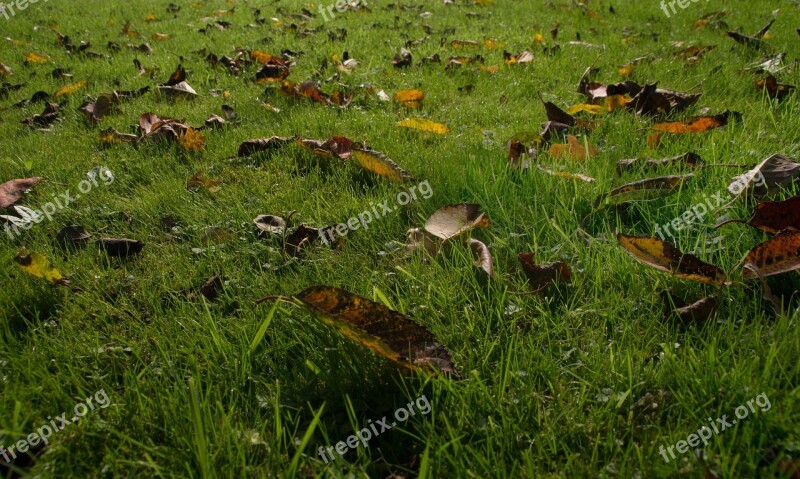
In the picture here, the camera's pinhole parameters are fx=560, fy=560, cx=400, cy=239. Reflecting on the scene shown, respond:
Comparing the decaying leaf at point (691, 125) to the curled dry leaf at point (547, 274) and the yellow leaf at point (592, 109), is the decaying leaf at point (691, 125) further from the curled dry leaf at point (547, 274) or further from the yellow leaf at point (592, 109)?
the curled dry leaf at point (547, 274)

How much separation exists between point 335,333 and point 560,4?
22.1ft

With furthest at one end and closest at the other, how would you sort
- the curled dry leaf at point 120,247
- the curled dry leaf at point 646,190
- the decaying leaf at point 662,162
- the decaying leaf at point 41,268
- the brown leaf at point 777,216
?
the decaying leaf at point 662,162
the curled dry leaf at point 120,247
the curled dry leaf at point 646,190
the decaying leaf at point 41,268
the brown leaf at point 777,216

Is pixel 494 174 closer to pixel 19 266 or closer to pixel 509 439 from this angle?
pixel 509 439

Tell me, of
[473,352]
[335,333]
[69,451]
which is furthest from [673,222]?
[69,451]

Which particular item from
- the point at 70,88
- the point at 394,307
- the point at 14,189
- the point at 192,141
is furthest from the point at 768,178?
the point at 70,88

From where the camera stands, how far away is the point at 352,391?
145cm

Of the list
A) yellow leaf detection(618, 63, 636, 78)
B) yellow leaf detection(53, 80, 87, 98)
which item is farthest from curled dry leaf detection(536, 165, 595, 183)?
yellow leaf detection(53, 80, 87, 98)

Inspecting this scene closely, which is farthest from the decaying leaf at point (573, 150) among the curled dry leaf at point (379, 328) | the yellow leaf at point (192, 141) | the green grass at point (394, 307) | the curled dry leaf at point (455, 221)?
the yellow leaf at point (192, 141)

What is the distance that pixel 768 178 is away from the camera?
2.02m

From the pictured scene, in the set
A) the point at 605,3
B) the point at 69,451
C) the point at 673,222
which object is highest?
the point at 69,451

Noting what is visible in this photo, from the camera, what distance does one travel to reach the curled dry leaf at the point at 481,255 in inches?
71.0

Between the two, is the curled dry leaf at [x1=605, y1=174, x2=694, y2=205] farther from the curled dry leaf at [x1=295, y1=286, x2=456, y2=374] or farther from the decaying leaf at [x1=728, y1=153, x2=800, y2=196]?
the curled dry leaf at [x1=295, y1=286, x2=456, y2=374]

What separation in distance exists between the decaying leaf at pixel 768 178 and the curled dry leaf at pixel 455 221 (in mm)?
923

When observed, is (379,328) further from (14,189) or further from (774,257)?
(14,189)
